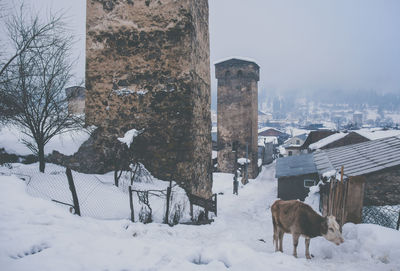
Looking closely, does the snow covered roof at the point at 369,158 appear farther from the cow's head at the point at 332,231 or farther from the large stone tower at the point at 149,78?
the large stone tower at the point at 149,78

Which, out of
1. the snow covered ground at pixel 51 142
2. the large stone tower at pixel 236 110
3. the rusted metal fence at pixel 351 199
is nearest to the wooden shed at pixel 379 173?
the rusted metal fence at pixel 351 199

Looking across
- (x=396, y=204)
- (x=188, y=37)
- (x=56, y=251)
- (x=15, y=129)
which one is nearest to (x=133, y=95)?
(x=188, y=37)

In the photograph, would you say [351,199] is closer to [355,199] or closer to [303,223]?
[355,199]

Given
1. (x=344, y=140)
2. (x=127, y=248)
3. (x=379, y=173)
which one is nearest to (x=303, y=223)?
(x=127, y=248)

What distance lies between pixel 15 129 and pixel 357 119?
161 metres

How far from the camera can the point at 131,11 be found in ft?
21.6

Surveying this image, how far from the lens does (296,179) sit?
15.2m

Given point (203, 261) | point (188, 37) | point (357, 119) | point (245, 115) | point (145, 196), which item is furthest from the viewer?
point (357, 119)

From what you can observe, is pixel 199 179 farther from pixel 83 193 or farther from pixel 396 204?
pixel 396 204

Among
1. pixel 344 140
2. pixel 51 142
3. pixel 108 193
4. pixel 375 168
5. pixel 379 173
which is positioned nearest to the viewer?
pixel 108 193

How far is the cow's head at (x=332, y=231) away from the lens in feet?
13.5

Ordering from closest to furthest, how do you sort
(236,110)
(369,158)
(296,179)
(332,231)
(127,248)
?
(127,248) < (332,231) < (369,158) < (296,179) < (236,110)

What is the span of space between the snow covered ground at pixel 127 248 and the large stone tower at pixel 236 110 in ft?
66.8

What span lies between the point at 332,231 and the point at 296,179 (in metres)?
11.7
